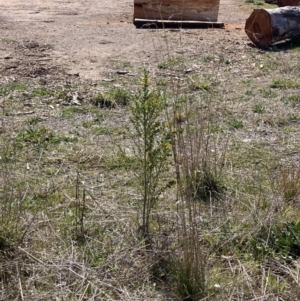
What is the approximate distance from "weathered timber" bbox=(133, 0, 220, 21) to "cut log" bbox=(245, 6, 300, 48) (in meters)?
1.36

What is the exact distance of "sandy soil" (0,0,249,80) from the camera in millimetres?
8406

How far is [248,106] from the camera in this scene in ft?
22.2

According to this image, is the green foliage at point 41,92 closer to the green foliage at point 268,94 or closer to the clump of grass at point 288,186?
the green foliage at point 268,94

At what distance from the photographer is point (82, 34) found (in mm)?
10133

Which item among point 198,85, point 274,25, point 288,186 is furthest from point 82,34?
point 288,186

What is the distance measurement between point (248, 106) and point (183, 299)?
3756mm

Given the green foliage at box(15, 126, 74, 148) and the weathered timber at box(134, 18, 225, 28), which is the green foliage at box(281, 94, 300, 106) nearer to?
the green foliage at box(15, 126, 74, 148)

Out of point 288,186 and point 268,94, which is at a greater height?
point 288,186

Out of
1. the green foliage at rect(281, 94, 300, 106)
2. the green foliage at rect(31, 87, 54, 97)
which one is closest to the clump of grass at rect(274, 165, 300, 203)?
the green foliage at rect(281, 94, 300, 106)

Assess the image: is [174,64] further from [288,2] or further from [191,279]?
Result: [191,279]

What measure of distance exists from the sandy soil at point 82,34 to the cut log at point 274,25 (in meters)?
0.61

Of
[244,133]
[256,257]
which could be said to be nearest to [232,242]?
[256,257]

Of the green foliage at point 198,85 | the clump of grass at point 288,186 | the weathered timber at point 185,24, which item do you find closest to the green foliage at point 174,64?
the green foliage at point 198,85

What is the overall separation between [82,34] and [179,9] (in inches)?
75.3
